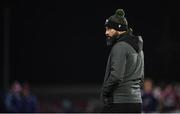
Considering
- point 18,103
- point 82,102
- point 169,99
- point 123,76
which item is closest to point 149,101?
point 169,99

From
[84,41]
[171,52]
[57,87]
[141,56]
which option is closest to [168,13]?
[171,52]

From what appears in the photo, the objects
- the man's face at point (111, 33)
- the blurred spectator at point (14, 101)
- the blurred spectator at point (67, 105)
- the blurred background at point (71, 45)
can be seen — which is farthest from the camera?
the blurred background at point (71, 45)

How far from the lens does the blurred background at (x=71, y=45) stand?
1463cm

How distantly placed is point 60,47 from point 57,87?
3.20ft

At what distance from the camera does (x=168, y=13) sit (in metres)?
14.6

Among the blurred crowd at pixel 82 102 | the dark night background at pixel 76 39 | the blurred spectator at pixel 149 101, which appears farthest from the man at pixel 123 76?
the dark night background at pixel 76 39

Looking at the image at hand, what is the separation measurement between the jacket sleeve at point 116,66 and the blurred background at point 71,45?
8971mm

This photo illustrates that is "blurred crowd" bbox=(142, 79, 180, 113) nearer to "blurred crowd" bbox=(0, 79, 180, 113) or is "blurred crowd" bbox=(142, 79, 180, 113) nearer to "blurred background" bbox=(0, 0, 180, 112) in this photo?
"blurred crowd" bbox=(0, 79, 180, 113)

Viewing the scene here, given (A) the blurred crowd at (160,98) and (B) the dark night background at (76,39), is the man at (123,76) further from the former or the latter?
(B) the dark night background at (76,39)

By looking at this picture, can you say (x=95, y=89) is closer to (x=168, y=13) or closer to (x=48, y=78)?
(x=48, y=78)

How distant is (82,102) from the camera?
1427 cm

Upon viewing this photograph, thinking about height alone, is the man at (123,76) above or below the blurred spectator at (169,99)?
above

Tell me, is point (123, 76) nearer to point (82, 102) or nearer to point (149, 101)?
point (149, 101)

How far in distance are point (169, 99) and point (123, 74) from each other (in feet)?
24.4
